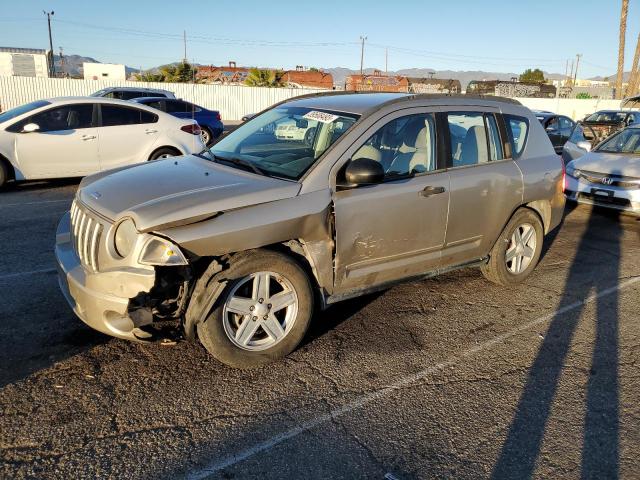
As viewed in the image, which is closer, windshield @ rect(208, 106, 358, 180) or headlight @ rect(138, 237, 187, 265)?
headlight @ rect(138, 237, 187, 265)

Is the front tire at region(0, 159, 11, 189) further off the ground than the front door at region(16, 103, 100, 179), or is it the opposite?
the front door at region(16, 103, 100, 179)

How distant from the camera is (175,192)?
11.6 feet

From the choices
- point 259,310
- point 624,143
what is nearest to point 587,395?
point 259,310

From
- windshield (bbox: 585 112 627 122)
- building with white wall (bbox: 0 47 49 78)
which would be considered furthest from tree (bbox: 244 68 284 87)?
windshield (bbox: 585 112 627 122)

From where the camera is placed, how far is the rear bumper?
8000mm

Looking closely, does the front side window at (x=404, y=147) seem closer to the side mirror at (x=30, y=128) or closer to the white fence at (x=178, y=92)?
the side mirror at (x=30, y=128)

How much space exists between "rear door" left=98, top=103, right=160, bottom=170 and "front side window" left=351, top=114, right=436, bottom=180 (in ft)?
22.1

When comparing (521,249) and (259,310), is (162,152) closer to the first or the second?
(521,249)

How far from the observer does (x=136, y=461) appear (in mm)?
2709

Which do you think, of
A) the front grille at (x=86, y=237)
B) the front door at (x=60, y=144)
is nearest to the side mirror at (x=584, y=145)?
the front door at (x=60, y=144)

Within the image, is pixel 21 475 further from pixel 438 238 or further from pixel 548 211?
pixel 548 211

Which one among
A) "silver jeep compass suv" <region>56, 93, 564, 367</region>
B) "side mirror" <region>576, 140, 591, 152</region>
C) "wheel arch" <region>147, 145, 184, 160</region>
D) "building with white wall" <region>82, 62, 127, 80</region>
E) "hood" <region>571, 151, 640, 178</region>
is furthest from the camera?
"building with white wall" <region>82, 62, 127, 80</region>

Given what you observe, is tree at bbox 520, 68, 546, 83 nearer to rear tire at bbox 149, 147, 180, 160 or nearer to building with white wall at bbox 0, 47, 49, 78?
building with white wall at bbox 0, 47, 49, 78

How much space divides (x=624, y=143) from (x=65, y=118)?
9876 mm
